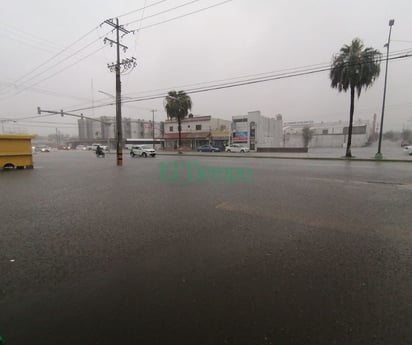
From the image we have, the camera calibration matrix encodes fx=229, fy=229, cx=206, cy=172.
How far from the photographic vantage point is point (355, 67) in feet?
76.4

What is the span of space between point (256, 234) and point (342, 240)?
1546 millimetres

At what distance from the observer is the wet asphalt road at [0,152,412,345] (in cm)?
216

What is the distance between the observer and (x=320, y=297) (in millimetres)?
2611

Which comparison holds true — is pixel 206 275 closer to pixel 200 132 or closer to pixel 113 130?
pixel 200 132

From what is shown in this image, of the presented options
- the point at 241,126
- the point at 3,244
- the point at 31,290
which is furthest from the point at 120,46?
the point at 241,126

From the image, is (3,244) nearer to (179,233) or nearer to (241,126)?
(179,233)

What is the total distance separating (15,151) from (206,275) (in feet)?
58.7

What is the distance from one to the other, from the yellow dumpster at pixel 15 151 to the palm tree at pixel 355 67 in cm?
2752

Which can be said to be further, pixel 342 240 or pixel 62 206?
pixel 62 206

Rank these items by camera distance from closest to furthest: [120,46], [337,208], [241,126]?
1. [337,208]
2. [120,46]
3. [241,126]

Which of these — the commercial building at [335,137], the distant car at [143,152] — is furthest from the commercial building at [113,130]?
the distant car at [143,152]

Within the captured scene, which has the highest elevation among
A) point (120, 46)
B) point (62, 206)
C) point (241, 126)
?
point (120, 46)

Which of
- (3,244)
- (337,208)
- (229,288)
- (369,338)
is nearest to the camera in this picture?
(369,338)

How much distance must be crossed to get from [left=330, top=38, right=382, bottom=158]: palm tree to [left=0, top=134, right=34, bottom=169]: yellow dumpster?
2752 centimetres
